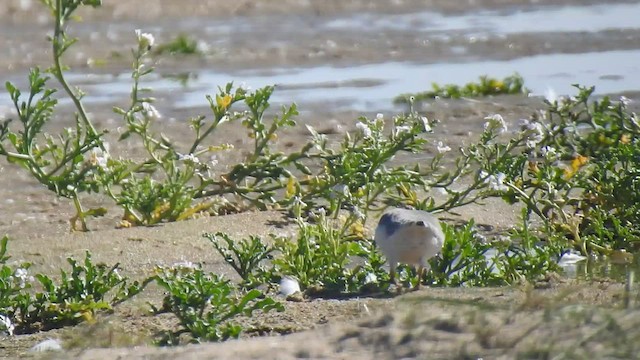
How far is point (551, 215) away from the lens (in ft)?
20.2

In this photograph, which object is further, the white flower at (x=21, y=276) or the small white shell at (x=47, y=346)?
the white flower at (x=21, y=276)

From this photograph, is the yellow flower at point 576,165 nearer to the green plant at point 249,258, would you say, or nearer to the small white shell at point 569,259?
the small white shell at point 569,259

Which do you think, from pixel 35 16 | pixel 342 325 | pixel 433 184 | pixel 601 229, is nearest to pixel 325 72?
pixel 35 16

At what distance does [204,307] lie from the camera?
4590mm

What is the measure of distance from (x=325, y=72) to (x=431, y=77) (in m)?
0.96

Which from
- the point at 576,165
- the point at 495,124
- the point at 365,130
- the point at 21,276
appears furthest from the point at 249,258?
the point at 576,165

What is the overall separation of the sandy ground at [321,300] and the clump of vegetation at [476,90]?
→ 0.14 metres

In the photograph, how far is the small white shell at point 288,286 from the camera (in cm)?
512

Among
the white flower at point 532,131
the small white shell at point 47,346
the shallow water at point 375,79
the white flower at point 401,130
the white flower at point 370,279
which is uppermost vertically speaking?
the white flower at point 401,130

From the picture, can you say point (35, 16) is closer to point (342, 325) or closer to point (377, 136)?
point (377, 136)

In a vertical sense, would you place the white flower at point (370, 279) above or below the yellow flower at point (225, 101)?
below

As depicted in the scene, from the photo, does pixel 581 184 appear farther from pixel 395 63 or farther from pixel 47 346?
pixel 395 63

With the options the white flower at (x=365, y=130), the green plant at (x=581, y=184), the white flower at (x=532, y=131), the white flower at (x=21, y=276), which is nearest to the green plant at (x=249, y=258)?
the white flower at (x=21, y=276)

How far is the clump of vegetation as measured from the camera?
10.2m
